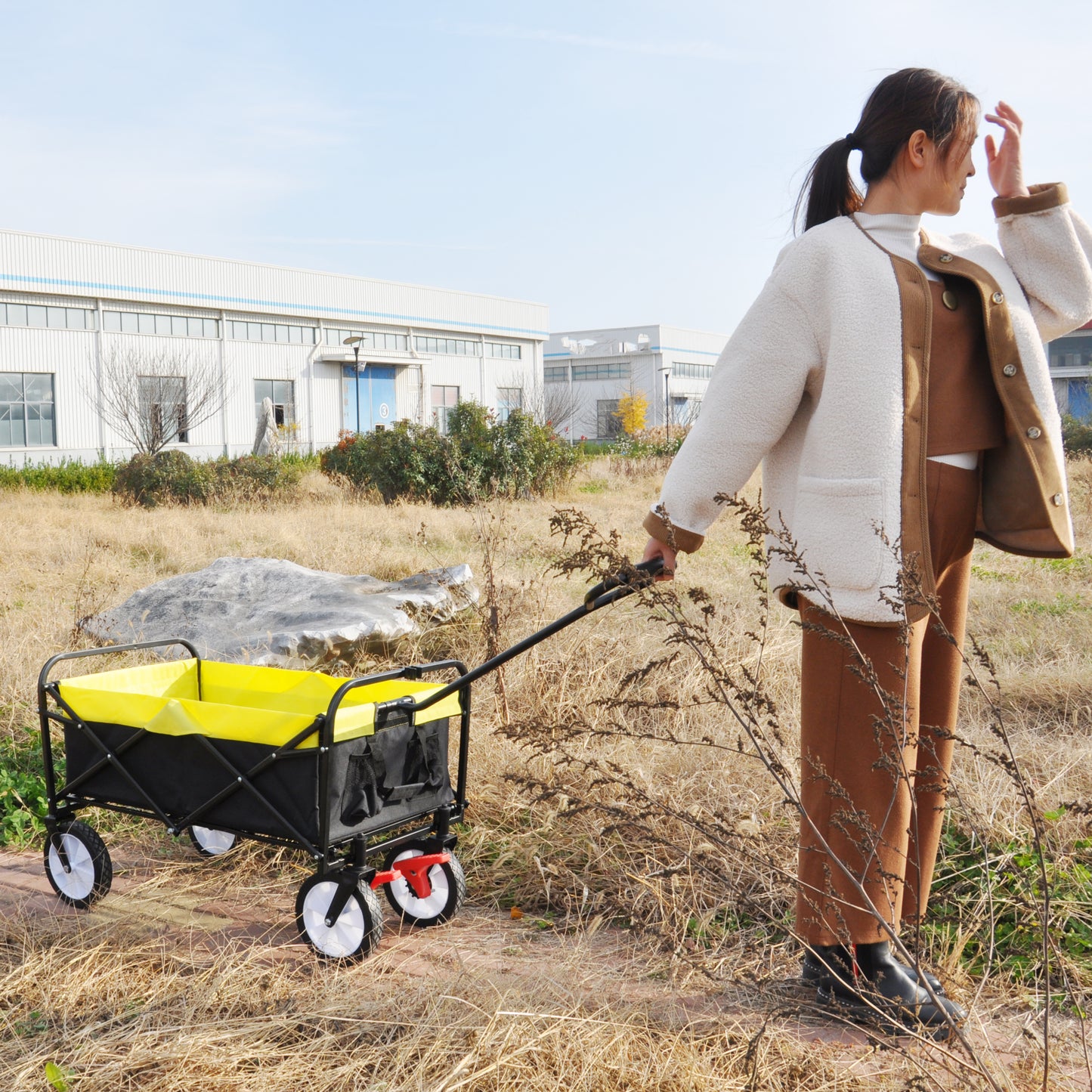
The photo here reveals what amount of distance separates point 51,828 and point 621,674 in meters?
2.44

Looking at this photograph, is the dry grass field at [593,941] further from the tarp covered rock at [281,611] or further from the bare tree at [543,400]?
the bare tree at [543,400]

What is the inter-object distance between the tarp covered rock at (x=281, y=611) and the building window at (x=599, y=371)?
5745cm

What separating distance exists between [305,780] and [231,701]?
853mm

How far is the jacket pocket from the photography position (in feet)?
6.94

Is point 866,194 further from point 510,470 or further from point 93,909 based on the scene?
point 510,470

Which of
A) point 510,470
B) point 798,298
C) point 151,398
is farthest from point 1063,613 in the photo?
point 151,398

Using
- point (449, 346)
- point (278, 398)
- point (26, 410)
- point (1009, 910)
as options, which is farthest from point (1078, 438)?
point (449, 346)

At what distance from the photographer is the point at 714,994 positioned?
8.06 feet

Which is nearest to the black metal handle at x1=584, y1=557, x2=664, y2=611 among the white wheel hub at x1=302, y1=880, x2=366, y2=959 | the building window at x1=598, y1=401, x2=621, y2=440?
the white wheel hub at x1=302, y1=880, x2=366, y2=959

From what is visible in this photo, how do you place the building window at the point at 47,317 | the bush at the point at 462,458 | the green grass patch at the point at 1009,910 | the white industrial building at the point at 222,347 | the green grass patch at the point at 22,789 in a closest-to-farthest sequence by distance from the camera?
the green grass patch at the point at 1009,910
the green grass patch at the point at 22,789
the bush at the point at 462,458
the building window at the point at 47,317
the white industrial building at the point at 222,347

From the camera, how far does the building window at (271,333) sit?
114 ft

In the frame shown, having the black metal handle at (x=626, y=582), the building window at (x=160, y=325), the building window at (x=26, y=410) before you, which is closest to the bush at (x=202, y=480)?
the black metal handle at (x=626, y=582)

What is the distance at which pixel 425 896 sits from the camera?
296 centimetres

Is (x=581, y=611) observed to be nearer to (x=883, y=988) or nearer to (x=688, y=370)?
(x=883, y=988)
